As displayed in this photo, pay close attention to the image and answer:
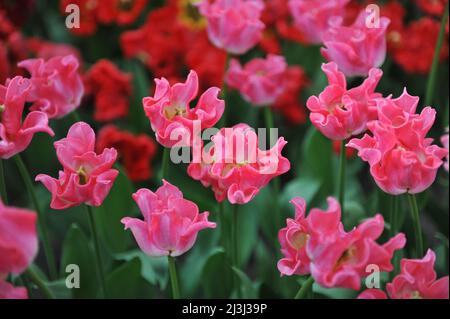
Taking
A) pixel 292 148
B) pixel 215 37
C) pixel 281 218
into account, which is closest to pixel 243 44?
pixel 215 37

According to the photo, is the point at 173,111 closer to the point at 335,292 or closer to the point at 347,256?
the point at 347,256

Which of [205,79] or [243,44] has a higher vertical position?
[243,44]

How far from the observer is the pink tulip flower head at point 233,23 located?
864 millimetres

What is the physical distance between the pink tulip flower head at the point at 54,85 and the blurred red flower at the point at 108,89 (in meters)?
0.35

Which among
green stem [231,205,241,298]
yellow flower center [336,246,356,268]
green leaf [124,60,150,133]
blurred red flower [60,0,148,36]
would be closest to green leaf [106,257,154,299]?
green stem [231,205,241,298]

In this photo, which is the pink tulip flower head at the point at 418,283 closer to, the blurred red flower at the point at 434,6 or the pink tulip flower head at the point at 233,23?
the pink tulip flower head at the point at 233,23

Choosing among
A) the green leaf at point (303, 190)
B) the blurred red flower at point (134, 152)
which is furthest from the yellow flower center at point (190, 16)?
the green leaf at point (303, 190)

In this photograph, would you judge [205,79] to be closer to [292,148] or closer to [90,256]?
[292,148]

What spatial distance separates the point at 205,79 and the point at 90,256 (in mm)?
369

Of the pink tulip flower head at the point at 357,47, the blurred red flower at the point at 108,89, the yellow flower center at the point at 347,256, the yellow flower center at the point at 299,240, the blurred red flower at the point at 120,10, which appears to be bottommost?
the blurred red flower at the point at 108,89

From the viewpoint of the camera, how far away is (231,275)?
870 mm

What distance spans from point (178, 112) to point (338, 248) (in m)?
0.19
